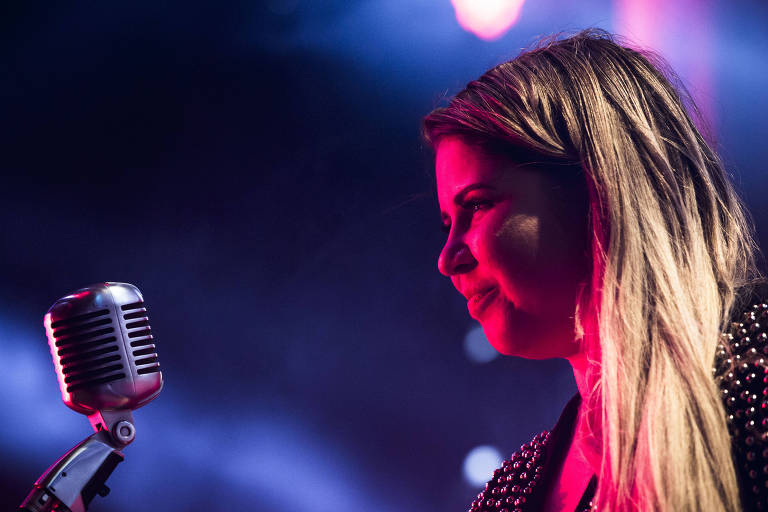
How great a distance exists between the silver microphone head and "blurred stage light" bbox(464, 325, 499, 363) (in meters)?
1.98

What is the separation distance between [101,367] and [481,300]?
0.65m

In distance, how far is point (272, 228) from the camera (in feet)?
9.36

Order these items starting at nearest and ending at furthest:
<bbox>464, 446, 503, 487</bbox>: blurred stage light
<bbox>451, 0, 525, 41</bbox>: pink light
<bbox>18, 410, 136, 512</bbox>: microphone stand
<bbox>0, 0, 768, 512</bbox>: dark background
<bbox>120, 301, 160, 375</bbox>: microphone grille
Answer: <bbox>18, 410, 136, 512</bbox>: microphone stand → <bbox>120, 301, 160, 375</bbox>: microphone grille → <bbox>0, 0, 768, 512</bbox>: dark background → <bbox>451, 0, 525, 41</bbox>: pink light → <bbox>464, 446, 503, 487</bbox>: blurred stage light

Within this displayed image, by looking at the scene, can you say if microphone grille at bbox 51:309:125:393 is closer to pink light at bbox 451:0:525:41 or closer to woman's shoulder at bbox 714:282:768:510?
woman's shoulder at bbox 714:282:768:510

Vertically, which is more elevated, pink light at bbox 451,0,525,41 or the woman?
pink light at bbox 451,0,525,41

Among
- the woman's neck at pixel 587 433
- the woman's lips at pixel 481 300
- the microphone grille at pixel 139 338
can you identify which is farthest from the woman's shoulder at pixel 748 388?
the microphone grille at pixel 139 338

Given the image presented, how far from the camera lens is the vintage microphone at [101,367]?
114 cm

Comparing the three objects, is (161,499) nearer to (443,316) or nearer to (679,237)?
(443,316)

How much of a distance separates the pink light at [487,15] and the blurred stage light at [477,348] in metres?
1.23

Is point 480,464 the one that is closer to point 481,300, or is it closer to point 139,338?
point 481,300

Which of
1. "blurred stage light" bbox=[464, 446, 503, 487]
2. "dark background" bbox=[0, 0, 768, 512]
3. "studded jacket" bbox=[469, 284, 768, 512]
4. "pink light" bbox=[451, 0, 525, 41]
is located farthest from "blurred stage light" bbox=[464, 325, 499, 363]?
"studded jacket" bbox=[469, 284, 768, 512]

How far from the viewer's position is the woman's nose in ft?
3.99

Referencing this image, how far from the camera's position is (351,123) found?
2922mm

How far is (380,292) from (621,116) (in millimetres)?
1889
